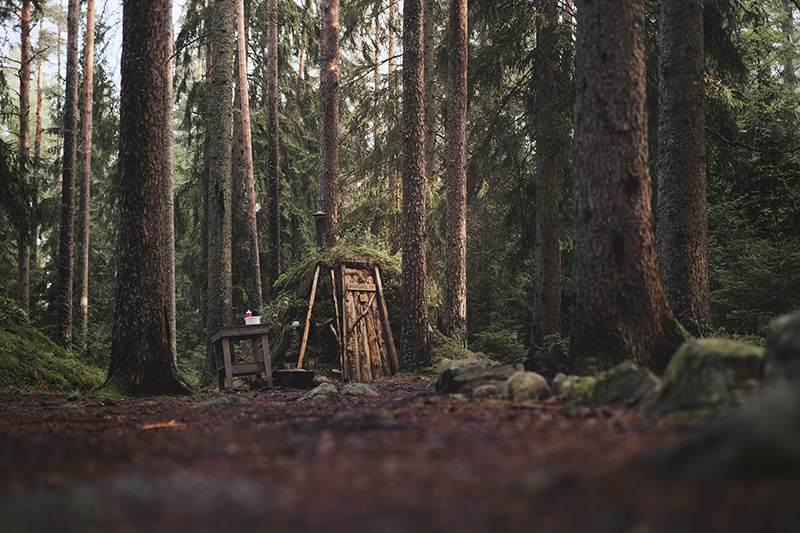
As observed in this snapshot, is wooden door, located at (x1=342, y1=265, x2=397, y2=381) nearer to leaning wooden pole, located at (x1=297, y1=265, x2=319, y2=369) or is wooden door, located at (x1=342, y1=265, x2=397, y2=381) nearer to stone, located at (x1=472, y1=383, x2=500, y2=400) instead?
leaning wooden pole, located at (x1=297, y1=265, x2=319, y2=369)

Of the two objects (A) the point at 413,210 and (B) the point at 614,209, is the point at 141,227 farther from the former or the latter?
(B) the point at 614,209

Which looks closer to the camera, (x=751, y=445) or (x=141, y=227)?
(x=751, y=445)

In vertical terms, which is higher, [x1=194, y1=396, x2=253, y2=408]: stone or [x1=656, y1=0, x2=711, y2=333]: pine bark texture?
[x1=656, y1=0, x2=711, y2=333]: pine bark texture

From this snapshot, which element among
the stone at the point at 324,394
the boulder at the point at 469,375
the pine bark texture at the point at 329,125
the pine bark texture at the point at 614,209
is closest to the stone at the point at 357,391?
the stone at the point at 324,394

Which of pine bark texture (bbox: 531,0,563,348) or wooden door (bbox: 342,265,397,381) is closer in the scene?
wooden door (bbox: 342,265,397,381)

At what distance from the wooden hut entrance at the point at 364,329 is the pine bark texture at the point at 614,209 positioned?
7.26 metres

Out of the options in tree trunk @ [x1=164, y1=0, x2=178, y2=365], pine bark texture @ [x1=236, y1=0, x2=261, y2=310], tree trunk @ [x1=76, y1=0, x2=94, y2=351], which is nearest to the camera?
tree trunk @ [x1=164, y1=0, x2=178, y2=365]

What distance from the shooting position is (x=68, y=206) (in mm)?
16594

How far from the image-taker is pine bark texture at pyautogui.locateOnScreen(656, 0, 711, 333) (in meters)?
8.74

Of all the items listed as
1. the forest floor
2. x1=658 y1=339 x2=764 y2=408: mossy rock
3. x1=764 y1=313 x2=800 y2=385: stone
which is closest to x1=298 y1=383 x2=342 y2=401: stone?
the forest floor

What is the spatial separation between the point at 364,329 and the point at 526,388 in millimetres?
7997

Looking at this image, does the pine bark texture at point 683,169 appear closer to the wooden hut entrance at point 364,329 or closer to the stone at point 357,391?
the stone at point 357,391

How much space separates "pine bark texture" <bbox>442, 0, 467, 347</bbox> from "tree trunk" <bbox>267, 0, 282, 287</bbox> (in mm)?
6463

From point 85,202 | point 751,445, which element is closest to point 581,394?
point 751,445
